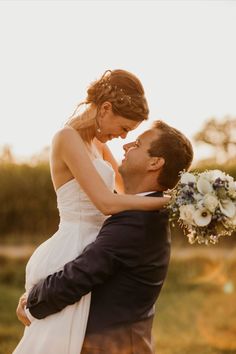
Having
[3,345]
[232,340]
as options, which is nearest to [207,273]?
[232,340]

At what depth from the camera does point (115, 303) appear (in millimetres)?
3594

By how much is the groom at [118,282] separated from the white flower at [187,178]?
181 millimetres

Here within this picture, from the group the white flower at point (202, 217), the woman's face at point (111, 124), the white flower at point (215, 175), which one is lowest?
the white flower at point (202, 217)

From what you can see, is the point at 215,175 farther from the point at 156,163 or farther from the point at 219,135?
the point at 219,135

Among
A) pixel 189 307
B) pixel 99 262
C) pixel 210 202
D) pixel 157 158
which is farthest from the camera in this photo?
pixel 189 307

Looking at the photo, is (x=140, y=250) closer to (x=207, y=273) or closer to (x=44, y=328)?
(x=44, y=328)

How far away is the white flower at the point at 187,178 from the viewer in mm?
3707

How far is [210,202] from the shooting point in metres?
3.63

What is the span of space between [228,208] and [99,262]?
73cm

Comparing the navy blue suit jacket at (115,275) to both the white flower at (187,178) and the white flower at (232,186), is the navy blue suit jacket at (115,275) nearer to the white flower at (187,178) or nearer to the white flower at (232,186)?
the white flower at (187,178)

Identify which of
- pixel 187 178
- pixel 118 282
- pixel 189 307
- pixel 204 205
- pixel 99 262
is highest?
pixel 187 178

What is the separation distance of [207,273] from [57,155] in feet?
30.3

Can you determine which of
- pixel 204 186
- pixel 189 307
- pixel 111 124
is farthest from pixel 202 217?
pixel 189 307

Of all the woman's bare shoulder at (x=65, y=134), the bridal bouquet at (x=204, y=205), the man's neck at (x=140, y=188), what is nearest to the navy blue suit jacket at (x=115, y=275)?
the bridal bouquet at (x=204, y=205)
